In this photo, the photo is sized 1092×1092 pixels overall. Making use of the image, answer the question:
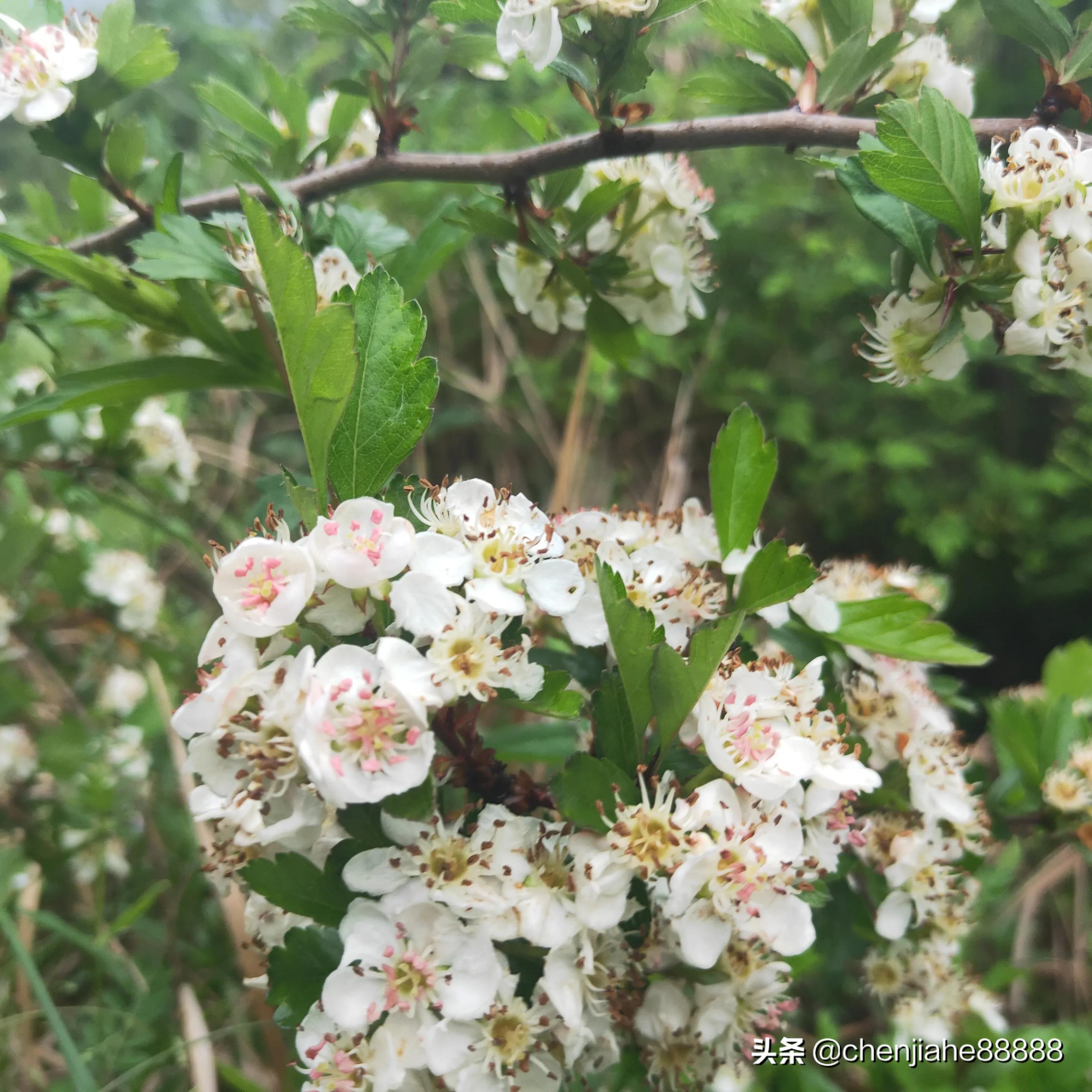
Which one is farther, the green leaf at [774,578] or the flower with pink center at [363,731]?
the green leaf at [774,578]

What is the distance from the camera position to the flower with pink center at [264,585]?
1.29ft

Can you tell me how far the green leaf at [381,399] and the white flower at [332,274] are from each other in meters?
0.15

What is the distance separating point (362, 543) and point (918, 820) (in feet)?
1.70

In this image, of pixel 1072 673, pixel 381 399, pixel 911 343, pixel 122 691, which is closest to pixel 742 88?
pixel 911 343

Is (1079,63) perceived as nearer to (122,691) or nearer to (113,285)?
(113,285)

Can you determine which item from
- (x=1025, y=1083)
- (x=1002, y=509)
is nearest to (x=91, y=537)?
(x=1025, y=1083)

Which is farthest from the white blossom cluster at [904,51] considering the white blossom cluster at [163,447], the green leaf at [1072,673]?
the white blossom cluster at [163,447]

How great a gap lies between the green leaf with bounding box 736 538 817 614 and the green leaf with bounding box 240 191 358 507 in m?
0.25

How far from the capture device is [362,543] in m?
0.40

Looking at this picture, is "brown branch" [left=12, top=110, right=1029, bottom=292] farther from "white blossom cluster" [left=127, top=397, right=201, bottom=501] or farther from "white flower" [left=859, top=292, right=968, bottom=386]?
"white blossom cluster" [left=127, top=397, right=201, bottom=501]

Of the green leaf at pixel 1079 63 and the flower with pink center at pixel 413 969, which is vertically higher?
the green leaf at pixel 1079 63

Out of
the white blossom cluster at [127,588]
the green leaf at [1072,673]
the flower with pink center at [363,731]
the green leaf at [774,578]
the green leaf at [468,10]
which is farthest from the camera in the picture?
the white blossom cluster at [127,588]

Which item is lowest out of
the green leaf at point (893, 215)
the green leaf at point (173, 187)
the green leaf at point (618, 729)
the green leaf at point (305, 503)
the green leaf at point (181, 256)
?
the green leaf at point (618, 729)

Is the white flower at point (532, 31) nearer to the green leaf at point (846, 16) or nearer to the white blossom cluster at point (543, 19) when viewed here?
the white blossom cluster at point (543, 19)
